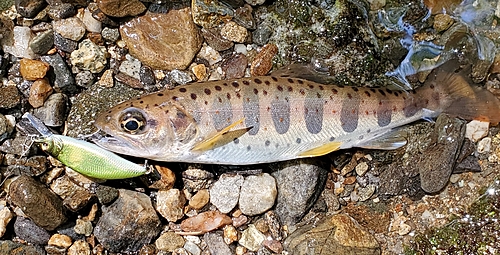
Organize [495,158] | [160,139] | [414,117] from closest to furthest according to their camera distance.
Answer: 1. [160,139]
2. [414,117]
3. [495,158]

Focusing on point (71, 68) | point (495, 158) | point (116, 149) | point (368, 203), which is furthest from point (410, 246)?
point (71, 68)

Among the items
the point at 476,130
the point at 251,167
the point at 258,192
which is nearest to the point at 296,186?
the point at 258,192

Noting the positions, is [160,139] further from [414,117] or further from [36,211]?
[414,117]

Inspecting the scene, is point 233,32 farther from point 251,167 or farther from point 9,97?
point 9,97

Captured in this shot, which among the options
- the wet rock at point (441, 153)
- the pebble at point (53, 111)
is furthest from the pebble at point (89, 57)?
the wet rock at point (441, 153)

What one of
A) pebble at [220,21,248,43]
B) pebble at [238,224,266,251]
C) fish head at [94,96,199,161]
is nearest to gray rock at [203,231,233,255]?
pebble at [238,224,266,251]

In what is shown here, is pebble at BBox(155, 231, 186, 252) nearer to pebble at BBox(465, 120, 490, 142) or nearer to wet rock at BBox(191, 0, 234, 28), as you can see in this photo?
wet rock at BBox(191, 0, 234, 28)
